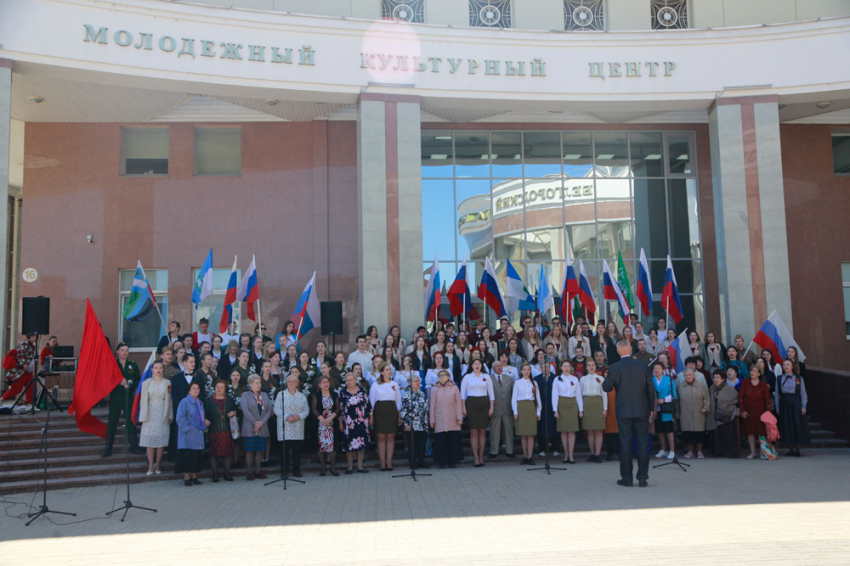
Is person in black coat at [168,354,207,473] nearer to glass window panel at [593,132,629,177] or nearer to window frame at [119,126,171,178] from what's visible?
window frame at [119,126,171,178]

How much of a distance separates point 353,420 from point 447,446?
1.72m

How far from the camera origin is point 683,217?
69.8 ft

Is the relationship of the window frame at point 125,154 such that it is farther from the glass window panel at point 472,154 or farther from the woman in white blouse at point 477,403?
the woman in white blouse at point 477,403

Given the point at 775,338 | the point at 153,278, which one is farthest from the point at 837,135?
the point at 153,278

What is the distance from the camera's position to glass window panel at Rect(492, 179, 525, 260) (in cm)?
2062

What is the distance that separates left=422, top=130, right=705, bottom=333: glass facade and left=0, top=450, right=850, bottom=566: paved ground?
31.3ft

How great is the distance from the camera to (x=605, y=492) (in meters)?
9.80

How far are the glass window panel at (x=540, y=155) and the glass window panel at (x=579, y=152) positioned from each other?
0.29 metres

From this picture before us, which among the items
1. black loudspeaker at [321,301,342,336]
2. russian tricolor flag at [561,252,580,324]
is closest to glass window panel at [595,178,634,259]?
russian tricolor flag at [561,252,580,324]

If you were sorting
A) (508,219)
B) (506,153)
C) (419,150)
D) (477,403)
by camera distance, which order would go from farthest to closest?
(506,153) → (508,219) → (419,150) → (477,403)

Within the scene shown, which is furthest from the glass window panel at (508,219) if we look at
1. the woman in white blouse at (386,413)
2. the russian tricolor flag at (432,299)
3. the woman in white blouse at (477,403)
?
the woman in white blouse at (386,413)

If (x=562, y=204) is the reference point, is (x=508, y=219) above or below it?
below

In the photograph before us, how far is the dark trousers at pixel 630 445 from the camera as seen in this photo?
1013cm

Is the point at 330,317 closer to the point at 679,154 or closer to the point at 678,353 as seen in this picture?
the point at 678,353
